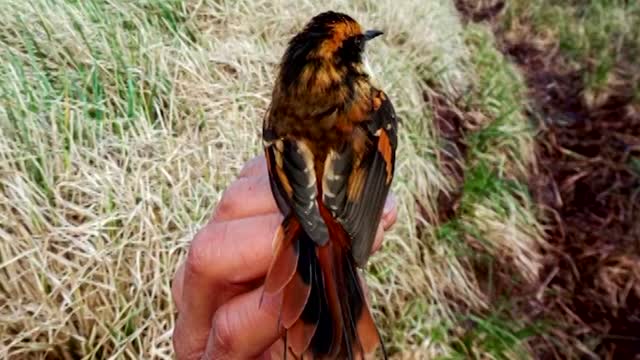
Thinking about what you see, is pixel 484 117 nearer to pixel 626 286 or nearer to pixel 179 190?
pixel 626 286

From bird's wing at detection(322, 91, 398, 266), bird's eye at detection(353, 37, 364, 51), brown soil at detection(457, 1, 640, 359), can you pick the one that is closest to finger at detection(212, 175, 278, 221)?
bird's wing at detection(322, 91, 398, 266)

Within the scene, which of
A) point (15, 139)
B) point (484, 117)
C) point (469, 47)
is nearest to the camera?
point (15, 139)

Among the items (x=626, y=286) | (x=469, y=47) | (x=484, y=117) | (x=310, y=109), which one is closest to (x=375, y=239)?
(x=310, y=109)

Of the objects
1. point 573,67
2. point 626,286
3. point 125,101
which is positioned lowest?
point 626,286

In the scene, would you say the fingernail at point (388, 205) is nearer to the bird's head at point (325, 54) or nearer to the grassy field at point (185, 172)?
the bird's head at point (325, 54)

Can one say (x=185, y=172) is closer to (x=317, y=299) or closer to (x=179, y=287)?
(x=179, y=287)

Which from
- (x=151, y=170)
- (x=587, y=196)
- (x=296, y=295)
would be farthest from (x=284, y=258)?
(x=587, y=196)
